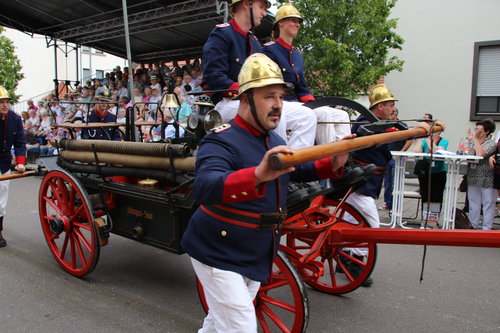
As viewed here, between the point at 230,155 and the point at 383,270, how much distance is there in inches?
126

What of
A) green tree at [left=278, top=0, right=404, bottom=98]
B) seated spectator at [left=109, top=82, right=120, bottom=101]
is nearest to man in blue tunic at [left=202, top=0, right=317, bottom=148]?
green tree at [left=278, top=0, right=404, bottom=98]

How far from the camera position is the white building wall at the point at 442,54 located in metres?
11.8

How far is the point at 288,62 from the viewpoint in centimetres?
360

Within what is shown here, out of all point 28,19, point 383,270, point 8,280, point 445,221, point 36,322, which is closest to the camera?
point 36,322

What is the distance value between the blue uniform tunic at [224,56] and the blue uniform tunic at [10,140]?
3.27m

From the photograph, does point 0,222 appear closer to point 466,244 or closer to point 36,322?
point 36,322

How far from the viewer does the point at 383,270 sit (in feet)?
14.5

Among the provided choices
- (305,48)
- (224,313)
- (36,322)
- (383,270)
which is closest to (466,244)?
(224,313)

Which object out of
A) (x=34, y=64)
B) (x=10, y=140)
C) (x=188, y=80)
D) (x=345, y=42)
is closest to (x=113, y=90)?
(x=188, y=80)

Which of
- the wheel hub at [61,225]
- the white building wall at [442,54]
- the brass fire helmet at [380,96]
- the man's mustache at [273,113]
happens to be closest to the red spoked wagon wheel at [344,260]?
the brass fire helmet at [380,96]

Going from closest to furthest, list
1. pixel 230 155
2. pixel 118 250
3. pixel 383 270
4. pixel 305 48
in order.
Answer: pixel 230 155 → pixel 383 270 → pixel 118 250 → pixel 305 48

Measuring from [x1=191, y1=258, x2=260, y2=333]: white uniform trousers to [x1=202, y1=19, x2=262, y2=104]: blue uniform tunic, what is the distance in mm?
1532

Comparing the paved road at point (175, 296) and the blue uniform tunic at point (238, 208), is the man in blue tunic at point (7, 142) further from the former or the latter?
the blue uniform tunic at point (238, 208)

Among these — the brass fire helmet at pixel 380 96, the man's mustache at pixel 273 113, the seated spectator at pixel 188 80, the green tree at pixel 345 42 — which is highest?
the green tree at pixel 345 42
